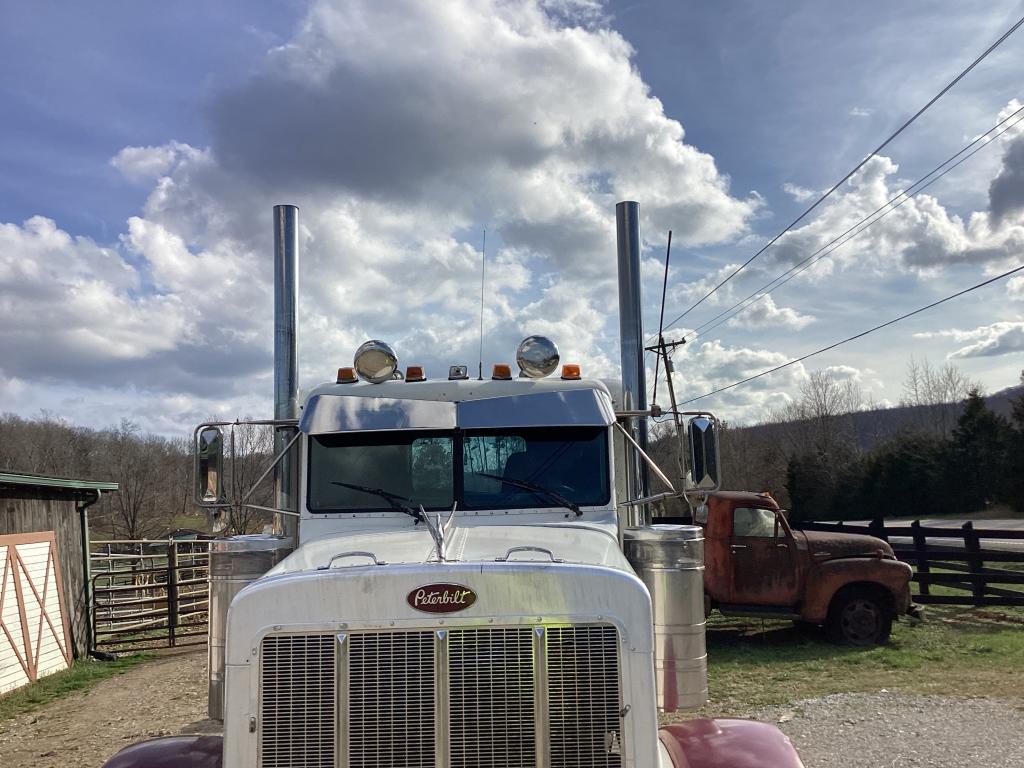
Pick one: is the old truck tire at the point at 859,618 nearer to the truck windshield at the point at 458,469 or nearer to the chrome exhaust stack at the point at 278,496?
the truck windshield at the point at 458,469

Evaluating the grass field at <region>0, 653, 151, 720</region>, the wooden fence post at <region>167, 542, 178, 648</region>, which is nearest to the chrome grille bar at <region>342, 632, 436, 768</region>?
the grass field at <region>0, 653, 151, 720</region>

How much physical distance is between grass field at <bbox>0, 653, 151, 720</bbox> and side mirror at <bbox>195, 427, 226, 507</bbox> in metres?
6.82

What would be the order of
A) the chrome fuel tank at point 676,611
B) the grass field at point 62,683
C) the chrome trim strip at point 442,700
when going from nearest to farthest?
the chrome trim strip at point 442,700 < the chrome fuel tank at point 676,611 < the grass field at point 62,683

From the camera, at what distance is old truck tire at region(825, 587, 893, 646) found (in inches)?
459

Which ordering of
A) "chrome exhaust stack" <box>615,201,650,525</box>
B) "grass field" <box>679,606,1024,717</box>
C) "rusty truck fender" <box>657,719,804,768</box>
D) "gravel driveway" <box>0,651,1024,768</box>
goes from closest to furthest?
"rusty truck fender" <box>657,719,804,768</box> → "chrome exhaust stack" <box>615,201,650,525</box> → "gravel driveway" <box>0,651,1024,768</box> → "grass field" <box>679,606,1024,717</box>

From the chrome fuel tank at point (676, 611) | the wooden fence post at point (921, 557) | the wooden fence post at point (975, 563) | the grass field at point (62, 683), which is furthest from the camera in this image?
the wooden fence post at point (921, 557)

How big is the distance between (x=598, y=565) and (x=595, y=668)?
0.44 meters

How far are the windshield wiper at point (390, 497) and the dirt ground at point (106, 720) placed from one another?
4.70 meters

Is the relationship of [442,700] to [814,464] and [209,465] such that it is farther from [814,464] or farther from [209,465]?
[814,464]

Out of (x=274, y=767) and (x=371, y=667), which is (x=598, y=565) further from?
(x=274, y=767)

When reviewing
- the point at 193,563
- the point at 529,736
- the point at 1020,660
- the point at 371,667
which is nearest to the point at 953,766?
the point at 1020,660

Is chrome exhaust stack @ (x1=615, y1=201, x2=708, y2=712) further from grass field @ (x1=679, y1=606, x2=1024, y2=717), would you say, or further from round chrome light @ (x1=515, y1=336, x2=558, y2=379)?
grass field @ (x1=679, y1=606, x2=1024, y2=717)

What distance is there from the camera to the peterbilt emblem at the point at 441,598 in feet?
10.7

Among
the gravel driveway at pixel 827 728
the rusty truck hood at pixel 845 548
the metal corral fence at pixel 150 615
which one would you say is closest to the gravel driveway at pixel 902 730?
the gravel driveway at pixel 827 728
